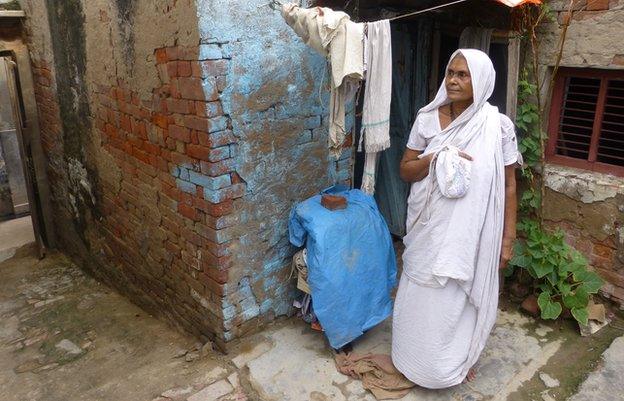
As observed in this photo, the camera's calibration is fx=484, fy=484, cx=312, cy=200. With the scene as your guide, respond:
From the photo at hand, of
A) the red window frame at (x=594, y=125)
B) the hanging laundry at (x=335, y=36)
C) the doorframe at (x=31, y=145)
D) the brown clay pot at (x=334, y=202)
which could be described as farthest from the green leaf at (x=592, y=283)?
the doorframe at (x=31, y=145)

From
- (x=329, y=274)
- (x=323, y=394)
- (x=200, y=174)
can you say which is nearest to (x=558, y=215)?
(x=329, y=274)

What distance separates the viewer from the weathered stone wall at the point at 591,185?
2902 mm

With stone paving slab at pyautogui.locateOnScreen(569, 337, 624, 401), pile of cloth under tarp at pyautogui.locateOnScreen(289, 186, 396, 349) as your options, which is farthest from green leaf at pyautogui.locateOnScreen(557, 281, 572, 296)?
pile of cloth under tarp at pyautogui.locateOnScreen(289, 186, 396, 349)

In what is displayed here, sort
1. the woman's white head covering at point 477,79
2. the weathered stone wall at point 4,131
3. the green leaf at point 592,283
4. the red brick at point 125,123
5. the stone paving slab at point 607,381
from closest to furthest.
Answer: the woman's white head covering at point 477,79
the stone paving slab at point 607,381
the green leaf at point 592,283
the red brick at point 125,123
the weathered stone wall at point 4,131

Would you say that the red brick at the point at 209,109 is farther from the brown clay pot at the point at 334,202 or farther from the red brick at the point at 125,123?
the red brick at the point at 125,123

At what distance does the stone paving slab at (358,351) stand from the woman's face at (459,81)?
1.61m

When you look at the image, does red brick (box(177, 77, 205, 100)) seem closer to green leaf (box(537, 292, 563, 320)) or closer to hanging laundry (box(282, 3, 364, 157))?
hanging laundry (box(282, 3, 364, 157))

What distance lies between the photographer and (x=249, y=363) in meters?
3.03

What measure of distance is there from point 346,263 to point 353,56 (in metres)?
1.21

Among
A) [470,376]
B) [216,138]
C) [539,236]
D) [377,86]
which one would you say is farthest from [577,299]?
[216,138]

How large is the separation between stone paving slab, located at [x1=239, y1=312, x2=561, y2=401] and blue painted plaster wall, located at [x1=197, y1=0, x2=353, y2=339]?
0.96 feet

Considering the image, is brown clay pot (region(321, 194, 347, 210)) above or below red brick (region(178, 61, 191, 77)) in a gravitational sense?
below

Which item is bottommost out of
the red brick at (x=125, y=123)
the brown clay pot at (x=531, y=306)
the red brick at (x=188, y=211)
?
the brown clay pot at (x=531, y=306)

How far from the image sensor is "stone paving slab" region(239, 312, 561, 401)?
2738 millimetres
